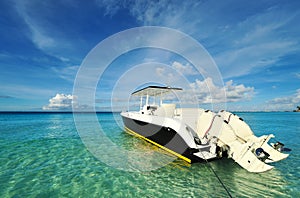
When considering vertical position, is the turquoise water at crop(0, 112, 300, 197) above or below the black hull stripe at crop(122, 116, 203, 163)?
below

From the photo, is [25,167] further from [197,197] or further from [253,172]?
[253,172]

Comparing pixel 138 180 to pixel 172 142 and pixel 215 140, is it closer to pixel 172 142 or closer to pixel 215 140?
pixel 172 142

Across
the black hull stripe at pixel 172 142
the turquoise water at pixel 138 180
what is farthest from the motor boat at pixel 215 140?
the turquoise water at pixel 138 180

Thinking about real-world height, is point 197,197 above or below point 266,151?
below


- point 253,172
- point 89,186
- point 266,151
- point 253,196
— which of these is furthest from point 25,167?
point 266,151

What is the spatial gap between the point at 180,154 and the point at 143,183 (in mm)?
2526

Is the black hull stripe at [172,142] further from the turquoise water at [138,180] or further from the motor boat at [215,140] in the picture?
the turquoise water at [138,180]

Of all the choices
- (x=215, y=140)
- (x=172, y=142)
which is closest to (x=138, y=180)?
(x=172, y=142)

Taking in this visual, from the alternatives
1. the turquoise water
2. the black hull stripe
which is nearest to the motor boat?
the black hull stripe

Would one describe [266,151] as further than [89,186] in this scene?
Yes

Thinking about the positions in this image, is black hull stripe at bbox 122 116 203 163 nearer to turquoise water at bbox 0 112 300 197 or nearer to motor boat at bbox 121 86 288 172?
motor boat at bbox 121 86 288 172

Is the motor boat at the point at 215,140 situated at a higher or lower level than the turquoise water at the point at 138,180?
higher

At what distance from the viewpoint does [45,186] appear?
4566 millimetres

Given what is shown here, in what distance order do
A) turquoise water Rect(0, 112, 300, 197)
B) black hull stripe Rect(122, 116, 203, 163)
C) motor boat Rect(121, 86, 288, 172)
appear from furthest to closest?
1. black hull stripe Rect(122, 116, 203, 163)
2. motor boat Rect(121, 86, 288, 172)
3. turquoise water Rect(0, 112, 300, 197)
